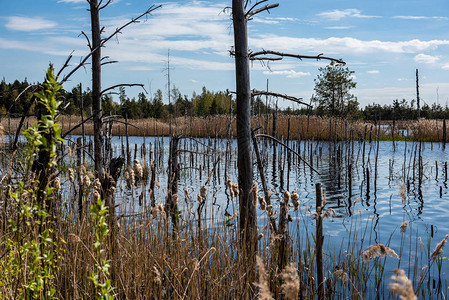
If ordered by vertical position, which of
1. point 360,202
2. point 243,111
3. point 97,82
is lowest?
point 360,202

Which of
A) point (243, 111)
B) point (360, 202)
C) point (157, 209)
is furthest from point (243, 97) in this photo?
point (360, 202)

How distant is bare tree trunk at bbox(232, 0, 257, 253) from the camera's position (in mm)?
4016

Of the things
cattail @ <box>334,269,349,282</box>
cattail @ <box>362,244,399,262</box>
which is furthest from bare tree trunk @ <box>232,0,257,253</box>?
cattail @ <box>362,244,399,262</box>

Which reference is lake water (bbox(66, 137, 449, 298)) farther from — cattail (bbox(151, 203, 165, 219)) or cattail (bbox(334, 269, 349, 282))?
cattail (bbox(151, 203, 165, 219))

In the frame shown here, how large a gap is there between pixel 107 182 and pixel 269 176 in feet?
33.8

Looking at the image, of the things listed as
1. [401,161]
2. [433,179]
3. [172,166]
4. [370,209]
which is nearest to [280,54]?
[172,166]

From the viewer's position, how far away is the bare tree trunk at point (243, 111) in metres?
4.02

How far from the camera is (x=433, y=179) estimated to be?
13484 millimetres

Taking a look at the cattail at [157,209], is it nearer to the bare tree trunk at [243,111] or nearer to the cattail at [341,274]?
the bare tree trunk at [243,111]

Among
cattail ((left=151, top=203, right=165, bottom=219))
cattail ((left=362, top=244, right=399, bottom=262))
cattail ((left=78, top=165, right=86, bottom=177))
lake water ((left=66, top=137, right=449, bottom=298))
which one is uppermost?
cattail ((left=78, top=165, right=86, bottom=177))

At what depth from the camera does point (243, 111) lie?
13.5ft

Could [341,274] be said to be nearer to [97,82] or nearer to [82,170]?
[82,170]

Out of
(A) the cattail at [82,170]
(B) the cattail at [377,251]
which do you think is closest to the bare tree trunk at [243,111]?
(B) the cattail at [377,251]

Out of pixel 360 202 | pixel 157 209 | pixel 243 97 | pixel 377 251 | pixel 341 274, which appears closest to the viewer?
pixel 377 251
